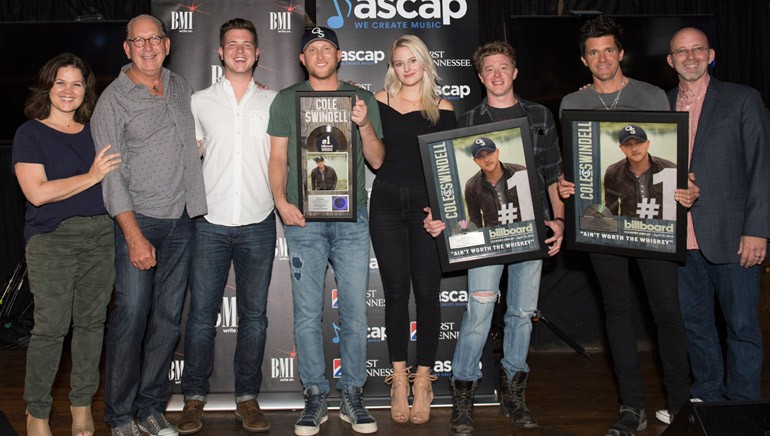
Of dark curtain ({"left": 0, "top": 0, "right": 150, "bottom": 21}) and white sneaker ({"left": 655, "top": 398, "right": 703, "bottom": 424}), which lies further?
dark curtain ({"left": 0, "top": 0, "right": 150, "bottom": 21})

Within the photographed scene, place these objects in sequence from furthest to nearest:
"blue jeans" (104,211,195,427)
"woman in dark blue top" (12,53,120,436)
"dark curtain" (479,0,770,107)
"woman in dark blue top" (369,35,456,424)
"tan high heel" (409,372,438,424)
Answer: "dark curtain" (479,0,770,107) < "tan high heel" (409,372,438,424) < "woman in dark blue top" (369,35,456,424) < "blue jeans" (104,211,195,427) < "woman in dark blue top" (12,53,120,436)

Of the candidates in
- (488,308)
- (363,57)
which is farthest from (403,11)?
(488,308)

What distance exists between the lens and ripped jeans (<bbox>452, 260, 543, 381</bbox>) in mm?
3463

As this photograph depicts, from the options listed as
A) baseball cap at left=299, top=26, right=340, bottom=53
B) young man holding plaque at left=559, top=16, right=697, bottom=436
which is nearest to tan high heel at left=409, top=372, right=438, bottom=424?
young man holding plaque at left=559, top=16, right=697, bottom=436

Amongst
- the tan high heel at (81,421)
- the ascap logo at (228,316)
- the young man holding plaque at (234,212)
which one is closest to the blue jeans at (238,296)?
the young man holding plaque at (234,212)

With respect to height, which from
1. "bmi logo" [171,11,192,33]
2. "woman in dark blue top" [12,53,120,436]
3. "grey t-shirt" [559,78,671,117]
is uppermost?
"bmi logo" [171,11,192,33]

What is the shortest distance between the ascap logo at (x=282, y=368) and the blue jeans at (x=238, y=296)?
0.33 metres

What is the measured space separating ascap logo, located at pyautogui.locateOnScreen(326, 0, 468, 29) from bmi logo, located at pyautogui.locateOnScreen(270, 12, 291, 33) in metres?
0.21

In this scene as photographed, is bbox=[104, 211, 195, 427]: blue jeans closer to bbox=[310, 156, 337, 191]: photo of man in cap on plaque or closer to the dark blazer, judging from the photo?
bbox=[310, 156, 337, 191]: photo of man in cap on plaque

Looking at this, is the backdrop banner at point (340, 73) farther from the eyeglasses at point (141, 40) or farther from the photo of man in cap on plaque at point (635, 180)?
the photo of man in cap on plaque at point (635, 180)

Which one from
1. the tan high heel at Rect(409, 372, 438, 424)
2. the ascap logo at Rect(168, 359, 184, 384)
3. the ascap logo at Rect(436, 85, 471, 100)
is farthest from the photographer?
the ascap logo at Rect(436, 85, 471, 100)

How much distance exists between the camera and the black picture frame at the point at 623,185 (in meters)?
3.17

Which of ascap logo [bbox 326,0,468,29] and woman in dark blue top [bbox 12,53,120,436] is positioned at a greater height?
ascap logo [bbox 326,0,468,29]

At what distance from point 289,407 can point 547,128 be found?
6.46 ft
